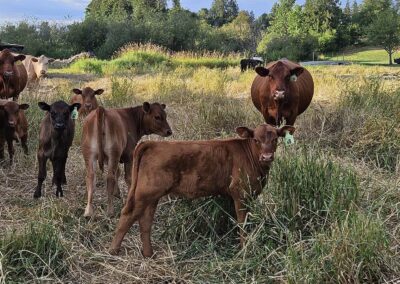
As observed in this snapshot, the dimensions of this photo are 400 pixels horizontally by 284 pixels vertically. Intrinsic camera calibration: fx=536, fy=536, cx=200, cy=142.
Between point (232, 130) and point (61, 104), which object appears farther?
point (232, 130)

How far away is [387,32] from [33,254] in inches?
2206

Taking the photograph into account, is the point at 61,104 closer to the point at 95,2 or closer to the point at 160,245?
the point at 160,245

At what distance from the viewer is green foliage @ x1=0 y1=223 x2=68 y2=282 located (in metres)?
4.08

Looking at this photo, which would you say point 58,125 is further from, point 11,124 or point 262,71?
point 262,71

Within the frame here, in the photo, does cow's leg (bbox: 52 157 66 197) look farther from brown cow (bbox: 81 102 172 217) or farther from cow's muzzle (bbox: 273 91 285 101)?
cow's muzzle (bbox: 273 91 285 101)

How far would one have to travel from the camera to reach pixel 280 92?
7250 mm

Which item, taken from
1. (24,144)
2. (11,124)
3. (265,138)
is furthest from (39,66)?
(265,138)

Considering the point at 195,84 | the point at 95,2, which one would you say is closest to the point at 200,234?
the point at 195,84

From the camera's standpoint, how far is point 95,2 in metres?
74.4

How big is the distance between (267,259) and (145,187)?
1160 millimetres

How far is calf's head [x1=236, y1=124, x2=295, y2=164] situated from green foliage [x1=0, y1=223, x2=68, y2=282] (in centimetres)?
180

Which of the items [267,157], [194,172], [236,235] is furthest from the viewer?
[236,235]

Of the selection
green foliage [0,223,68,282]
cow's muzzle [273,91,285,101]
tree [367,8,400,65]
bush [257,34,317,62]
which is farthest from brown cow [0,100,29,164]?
tree [367,8,400,65]

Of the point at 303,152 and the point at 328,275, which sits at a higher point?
the point at 303,152
